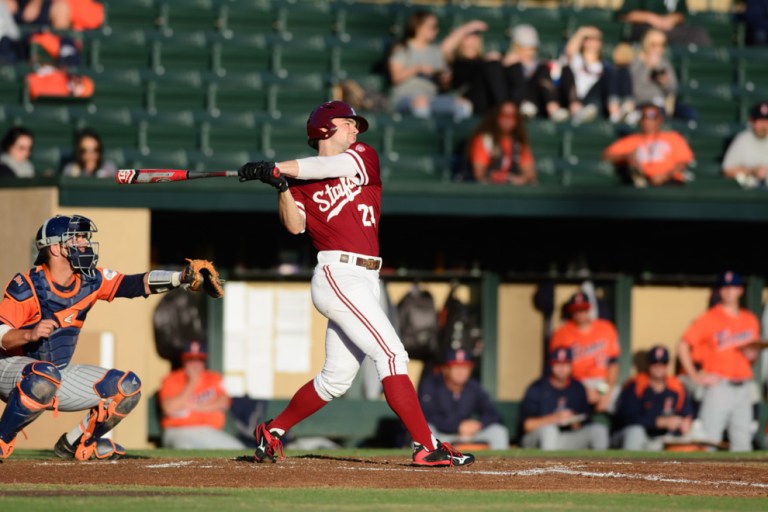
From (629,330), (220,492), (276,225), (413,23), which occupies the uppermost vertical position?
(413,23)

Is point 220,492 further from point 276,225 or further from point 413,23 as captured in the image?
point 413,23

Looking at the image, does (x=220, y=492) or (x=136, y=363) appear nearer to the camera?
(x=220, y=492)

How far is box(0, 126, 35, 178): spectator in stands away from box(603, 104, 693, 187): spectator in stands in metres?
4.60

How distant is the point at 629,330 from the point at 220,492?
661 cm

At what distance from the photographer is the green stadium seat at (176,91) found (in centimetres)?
1220

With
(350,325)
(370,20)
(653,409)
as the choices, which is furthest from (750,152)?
(350,325)

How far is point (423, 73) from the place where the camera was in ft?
40.5

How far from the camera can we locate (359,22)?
13.4m

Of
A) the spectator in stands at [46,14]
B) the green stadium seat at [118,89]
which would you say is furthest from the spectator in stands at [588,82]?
the spectator in stands at [46,14]

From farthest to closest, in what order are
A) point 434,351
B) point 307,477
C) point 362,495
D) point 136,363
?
point 434,351 < point 136,363 < point 307,477 < point 362,495

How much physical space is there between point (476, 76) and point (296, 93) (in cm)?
152

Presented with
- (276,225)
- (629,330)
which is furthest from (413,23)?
(629,330)

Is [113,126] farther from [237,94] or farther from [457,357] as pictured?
[457,357]

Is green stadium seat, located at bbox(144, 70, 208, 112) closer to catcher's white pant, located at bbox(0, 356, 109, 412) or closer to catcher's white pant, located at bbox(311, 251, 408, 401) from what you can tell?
catcher's white pant, located at bbox(0, 356, 109, 412)
